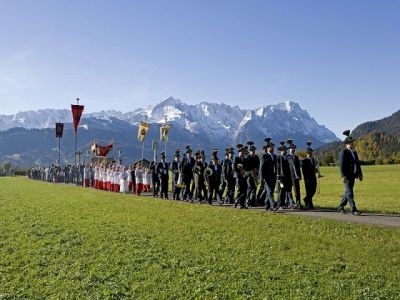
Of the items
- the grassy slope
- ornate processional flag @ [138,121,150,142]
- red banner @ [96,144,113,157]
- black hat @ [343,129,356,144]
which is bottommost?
the grassy slope

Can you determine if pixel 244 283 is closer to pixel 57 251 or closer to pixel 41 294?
pixel 41 294

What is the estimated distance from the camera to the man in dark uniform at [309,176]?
20469 mm

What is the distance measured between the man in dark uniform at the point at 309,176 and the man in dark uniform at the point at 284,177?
0.63 meters

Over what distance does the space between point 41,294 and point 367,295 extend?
5.89 meters

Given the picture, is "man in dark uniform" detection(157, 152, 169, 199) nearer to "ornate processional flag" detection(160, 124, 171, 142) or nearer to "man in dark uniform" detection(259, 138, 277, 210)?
"ornate processional flag" detection(160, 124, 171, 142)

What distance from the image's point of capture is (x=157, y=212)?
20891 mm

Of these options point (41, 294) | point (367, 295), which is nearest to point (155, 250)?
point (41, 294)

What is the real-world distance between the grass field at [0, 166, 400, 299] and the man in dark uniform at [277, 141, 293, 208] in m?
2.68

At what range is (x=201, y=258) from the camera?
1178 cm

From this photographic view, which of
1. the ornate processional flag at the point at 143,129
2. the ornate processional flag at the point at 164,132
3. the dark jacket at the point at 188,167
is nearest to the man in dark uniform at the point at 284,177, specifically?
the dark jacket at the point at 188,167

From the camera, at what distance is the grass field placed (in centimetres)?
953

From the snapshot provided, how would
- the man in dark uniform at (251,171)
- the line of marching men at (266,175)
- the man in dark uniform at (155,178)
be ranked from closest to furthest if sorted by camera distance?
the line of marching men at (266,175)
the man in dark uniform at (251,171)
the man in dark uniform at (155,178)

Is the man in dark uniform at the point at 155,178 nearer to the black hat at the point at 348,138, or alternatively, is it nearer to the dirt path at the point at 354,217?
the dirt path at the point at 354,217

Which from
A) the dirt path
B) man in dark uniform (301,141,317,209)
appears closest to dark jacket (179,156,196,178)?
man in dark uniform (301,141,317,209)
